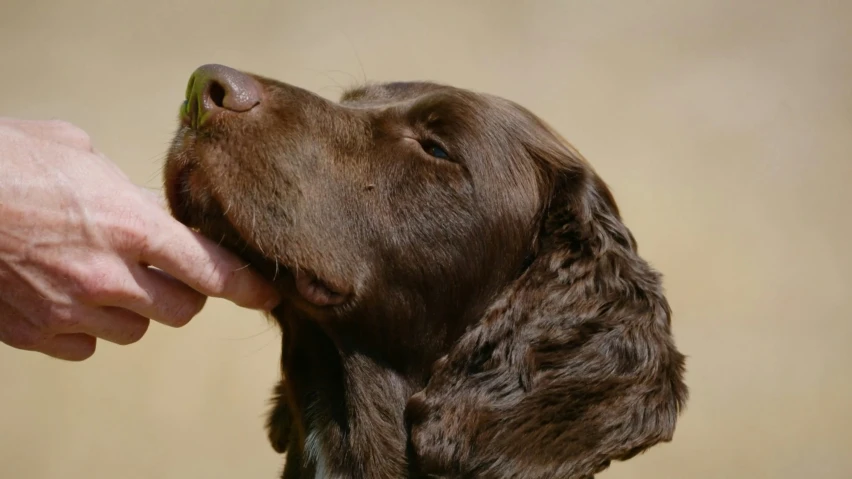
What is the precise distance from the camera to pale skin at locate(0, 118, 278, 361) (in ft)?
5.80

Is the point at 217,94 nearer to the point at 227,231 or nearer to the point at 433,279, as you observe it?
the point at 227,231

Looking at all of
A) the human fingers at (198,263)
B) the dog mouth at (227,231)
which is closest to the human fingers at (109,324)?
the human fingers at (198,263)

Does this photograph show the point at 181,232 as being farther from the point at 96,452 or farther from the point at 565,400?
the point at 96,452

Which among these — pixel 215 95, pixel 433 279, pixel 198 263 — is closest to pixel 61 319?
pixel 198 263

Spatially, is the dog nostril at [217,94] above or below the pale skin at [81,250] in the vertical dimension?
above

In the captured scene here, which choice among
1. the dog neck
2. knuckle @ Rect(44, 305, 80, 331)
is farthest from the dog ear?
knuckle @ Rect(44, 305, 80, 331)

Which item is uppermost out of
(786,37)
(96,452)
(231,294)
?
(786,37)

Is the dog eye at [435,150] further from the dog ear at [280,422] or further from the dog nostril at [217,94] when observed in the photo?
the dog ear at [280,422]

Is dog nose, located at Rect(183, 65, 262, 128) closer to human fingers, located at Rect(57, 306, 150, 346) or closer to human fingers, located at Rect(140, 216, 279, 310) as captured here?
human fingers, located at Rect(140, 216, 279, 310)

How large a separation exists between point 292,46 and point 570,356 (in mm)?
3659

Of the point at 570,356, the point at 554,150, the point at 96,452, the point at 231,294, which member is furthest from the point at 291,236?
the point at 96,452

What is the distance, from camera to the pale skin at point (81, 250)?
1.77 metres

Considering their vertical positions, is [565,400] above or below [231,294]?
below

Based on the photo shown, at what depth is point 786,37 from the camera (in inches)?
188
